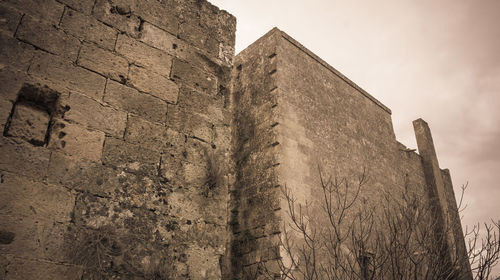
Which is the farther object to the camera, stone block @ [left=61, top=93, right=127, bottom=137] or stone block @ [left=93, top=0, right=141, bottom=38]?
stone block @ [left=93, top=0, right=141, bottom=38]

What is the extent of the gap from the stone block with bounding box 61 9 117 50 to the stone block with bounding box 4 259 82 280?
1.61 meters

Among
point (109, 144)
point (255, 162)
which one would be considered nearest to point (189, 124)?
point (109, 144)

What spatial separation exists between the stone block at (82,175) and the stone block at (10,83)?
450 mm

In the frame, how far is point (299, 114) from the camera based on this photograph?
6.49 metres

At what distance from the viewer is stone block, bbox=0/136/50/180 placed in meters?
2.15

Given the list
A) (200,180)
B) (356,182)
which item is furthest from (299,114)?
(200,180)

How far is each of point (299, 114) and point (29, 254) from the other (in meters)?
5.08

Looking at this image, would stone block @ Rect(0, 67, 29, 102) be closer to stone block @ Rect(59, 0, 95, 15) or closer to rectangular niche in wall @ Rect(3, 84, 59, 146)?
rectangular niche in wall @ Rect(3, 84, 59, 146)

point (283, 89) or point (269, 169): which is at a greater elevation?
point (283, 89)

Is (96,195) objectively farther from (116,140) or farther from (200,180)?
(200,180)

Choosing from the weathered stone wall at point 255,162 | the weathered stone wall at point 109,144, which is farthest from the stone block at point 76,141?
the weathered stone wall at point 255,162

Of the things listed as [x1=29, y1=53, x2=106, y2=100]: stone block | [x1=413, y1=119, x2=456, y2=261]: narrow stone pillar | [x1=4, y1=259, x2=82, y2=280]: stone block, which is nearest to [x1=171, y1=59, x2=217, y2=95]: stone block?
[x1=29, y1=53, x2=106, y2=100]: stone block

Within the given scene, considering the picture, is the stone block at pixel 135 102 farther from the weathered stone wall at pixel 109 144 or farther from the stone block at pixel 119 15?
the stone block at pixel 119 15

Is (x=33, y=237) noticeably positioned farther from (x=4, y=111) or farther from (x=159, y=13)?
(x=159, y=13)
